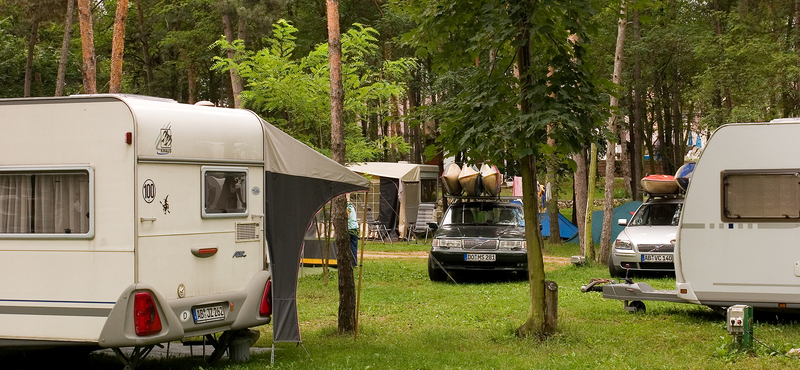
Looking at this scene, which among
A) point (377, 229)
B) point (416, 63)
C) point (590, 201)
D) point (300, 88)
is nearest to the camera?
point (300, 88)

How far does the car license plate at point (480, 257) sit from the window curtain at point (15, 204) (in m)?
9.00

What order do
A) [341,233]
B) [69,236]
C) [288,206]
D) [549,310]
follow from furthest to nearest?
1. [341,233]
2. [549,310]
3. [288,206]
4. [69,236]

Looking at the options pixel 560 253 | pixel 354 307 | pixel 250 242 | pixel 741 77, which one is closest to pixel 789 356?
pixel 354 307

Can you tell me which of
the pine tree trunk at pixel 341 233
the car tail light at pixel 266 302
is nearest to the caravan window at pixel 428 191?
the pine tree trunk at pixel 341 233

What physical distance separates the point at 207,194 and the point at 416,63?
59.2 feet

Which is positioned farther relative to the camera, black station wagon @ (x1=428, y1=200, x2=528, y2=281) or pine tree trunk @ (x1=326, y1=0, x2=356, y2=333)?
black station wagon @ (x1=428, y1=200, x2=528, y2=281)

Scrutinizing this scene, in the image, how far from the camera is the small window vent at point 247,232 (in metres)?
7.35

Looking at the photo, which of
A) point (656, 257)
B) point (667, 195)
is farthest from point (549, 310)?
point (667, 195)

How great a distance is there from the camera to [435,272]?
49.5ft

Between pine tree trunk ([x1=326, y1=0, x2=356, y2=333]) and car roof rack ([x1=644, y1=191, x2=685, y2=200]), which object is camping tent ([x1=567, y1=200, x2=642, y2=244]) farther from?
pine tree trunk ([x1=326, y1=0, x2=356, y2=333])

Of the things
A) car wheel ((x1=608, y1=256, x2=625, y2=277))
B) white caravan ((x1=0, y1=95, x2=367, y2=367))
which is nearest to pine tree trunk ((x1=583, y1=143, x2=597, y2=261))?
car wheel ((x1=608, y1=256, x2=625, y2=277))

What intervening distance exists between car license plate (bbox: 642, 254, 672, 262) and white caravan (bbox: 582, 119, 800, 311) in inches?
186

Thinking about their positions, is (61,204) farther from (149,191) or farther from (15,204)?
(149,191)

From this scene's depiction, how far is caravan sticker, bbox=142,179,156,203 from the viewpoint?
643cm
